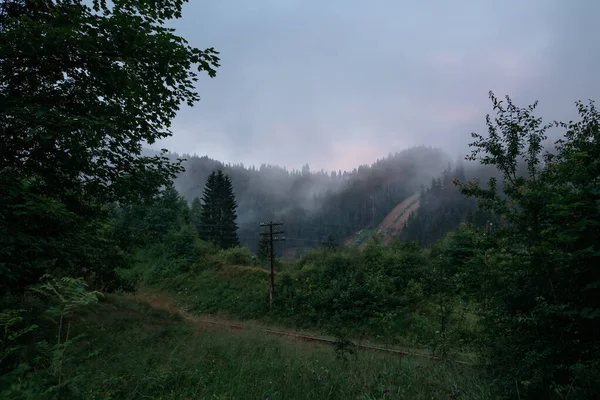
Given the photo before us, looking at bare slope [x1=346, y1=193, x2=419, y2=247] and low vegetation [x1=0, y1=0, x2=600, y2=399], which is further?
bare slope [x1=346, y1=193, x2=419, y2=247]

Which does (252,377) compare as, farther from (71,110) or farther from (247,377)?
(71,110)

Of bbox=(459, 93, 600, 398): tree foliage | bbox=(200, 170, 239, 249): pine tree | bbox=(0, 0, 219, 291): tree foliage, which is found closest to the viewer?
bbox=(459, 93, 600, 398): tree foliage

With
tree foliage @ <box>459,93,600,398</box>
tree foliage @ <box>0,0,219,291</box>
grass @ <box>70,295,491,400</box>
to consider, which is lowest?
grass @ <box>70,295,491,400</box>

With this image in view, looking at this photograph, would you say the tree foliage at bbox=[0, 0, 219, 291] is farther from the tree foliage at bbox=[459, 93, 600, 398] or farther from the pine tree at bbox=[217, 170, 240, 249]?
the pine tree at bbox=[217, 170, 240, 249]

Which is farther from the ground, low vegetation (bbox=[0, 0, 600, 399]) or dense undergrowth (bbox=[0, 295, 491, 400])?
low vegetation (bbox=[0, 0, 600, 399])

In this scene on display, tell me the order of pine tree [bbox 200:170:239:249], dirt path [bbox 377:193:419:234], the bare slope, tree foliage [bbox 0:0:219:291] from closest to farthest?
tree foliage [bbox 0:0:219:291] < pine tree [bbox 200:170:239:249] < the bare slope < dirt path [bbox 377:193:419:234]

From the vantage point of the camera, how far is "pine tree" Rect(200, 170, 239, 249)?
174 ft

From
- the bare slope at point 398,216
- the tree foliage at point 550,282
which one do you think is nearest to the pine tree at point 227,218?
the tree foliage at point 550,282

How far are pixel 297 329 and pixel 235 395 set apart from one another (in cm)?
1794

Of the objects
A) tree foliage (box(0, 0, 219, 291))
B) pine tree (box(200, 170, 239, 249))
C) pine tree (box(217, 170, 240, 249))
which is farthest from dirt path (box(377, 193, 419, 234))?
tree foliage (box(0, 0, 219, 291))

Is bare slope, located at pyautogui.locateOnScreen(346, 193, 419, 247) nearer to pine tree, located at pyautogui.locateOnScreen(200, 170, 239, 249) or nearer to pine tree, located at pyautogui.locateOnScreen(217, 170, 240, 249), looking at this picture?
pine tree, located at pyautogui.locateOnScreen(217, 170, 240, 249)

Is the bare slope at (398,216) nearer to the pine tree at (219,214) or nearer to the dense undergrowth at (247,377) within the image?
the pine tree at (219,214)

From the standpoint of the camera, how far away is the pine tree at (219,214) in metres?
53.0

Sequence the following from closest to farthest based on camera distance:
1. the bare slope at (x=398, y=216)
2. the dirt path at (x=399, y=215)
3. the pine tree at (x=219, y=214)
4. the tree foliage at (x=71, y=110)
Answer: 1. the tree foliage at (x=71, y=110)
2. the pine tree at (x=219, y=214)
3. the bare slope at (x=398, y=216)
4. the dirt path at (x=399, y=215)
